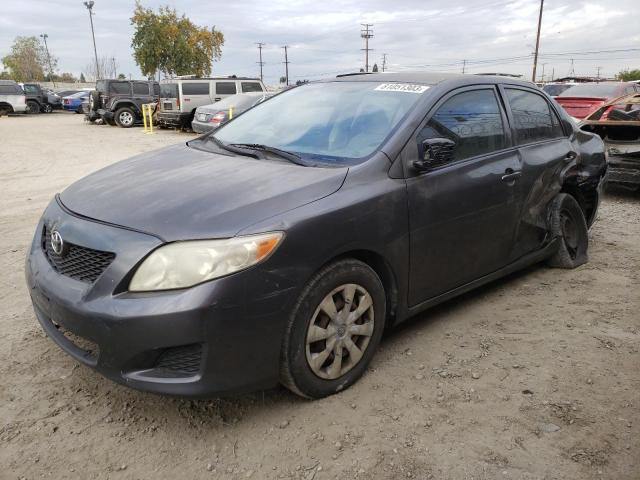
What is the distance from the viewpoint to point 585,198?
190 inches

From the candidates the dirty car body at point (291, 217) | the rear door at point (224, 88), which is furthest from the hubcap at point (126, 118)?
the dirty car body at point (291, 217)

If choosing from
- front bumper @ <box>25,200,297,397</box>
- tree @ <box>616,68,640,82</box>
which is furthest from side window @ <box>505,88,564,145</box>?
tree @ <box>616,68,640,82</box>

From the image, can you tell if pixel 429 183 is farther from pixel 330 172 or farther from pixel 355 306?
pixel 355 306

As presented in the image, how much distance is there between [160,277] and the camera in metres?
2.26

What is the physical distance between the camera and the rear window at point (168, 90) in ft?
62.6

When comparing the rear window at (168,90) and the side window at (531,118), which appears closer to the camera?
the side window at (531,118)

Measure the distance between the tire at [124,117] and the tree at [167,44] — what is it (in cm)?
1981

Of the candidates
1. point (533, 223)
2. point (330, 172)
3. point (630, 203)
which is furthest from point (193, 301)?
point (630, 203)

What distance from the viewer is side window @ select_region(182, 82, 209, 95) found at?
62.1ft

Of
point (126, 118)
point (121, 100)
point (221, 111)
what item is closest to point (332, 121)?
point (221, 111)

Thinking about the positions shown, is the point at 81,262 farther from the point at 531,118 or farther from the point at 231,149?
the point at 531,118

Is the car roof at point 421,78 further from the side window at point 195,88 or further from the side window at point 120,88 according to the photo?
the side window at point 120,88

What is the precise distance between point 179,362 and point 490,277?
230 centimetres

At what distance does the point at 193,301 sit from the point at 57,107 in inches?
1596
